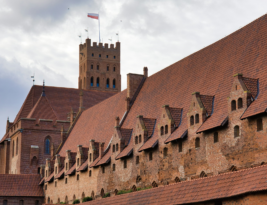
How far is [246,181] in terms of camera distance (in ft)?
93.1

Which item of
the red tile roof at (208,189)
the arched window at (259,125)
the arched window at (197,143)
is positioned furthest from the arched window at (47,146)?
the arched window at (259,125)

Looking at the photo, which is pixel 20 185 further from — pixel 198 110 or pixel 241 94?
pixel 241 94

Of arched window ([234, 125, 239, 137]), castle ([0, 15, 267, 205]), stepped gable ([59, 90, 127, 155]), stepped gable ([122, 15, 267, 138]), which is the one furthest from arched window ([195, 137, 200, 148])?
stepped gable ([59, 90, 127, 155])

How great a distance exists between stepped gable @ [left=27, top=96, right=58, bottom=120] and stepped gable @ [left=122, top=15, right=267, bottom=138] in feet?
106

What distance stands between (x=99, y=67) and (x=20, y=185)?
153 ft

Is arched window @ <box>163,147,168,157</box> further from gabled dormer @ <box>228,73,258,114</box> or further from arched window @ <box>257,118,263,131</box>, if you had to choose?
arched window @ <box>257,118,263,131</box>

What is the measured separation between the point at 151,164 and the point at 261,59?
13.8 metres

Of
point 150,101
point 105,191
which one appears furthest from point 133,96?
point 105,191

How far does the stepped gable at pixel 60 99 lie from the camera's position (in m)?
91.7

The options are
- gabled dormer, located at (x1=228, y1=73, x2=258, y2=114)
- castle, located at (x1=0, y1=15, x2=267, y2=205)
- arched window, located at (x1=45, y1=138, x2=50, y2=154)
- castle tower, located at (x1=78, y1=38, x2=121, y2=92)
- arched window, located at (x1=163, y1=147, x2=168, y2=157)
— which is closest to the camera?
castle, located at (x1=0, y1=15, x2=267, y2=205)

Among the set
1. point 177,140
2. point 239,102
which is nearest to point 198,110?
point 177,140

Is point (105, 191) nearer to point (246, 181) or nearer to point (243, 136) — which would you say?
point (243, 136)

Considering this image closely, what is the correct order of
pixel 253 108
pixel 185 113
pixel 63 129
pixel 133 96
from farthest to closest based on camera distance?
pixel 63 129 → pixel 133 96 → pixel 185 113 → pixel 253 108

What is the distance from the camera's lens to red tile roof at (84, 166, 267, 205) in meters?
27.8
